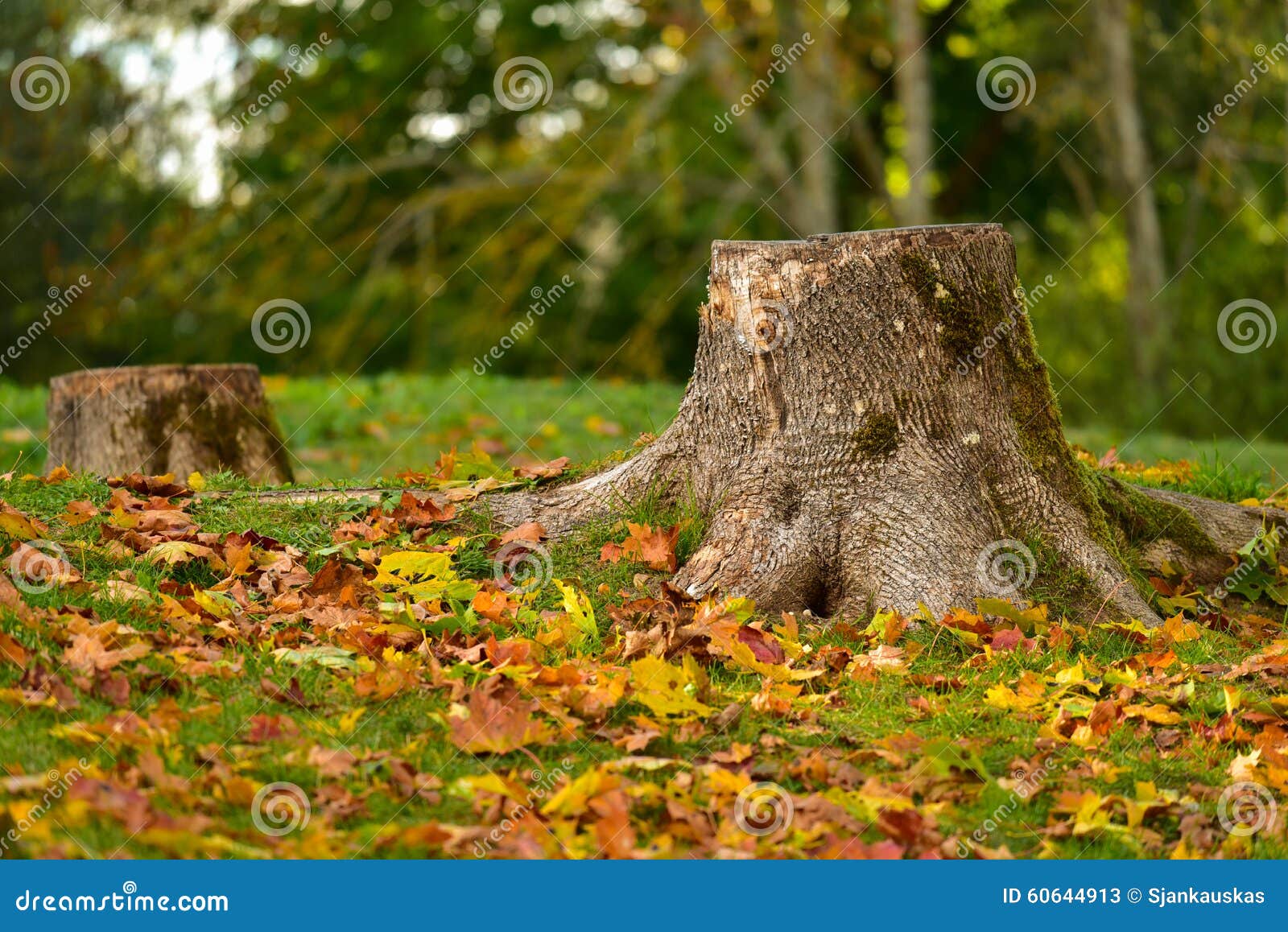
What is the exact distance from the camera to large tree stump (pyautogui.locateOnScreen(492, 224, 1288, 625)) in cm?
432

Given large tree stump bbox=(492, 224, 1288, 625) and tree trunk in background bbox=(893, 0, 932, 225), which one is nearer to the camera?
large tree stump bbox=(492, 224, 1288, 625)

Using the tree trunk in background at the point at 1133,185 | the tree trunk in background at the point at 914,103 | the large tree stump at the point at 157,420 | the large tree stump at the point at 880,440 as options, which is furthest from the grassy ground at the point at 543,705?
the tree trunk in background at the point at 1133,185

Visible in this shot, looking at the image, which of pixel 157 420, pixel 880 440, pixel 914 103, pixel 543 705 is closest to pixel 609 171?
pixel 914 103

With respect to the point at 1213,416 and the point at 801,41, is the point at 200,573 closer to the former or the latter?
the point at 1213,416

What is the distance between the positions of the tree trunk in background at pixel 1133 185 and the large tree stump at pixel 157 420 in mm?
11148

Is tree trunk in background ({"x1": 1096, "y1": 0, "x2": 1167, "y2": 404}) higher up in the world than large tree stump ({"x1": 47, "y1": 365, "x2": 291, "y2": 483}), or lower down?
higher up

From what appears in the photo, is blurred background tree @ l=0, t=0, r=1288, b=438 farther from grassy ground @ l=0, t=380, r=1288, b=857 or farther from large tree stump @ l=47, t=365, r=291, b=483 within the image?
grassy ground @ l=0, t=380, r=1288, b=857

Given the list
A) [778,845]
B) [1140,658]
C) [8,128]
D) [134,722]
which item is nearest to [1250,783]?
[1140,658]

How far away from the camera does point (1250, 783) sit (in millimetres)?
3188

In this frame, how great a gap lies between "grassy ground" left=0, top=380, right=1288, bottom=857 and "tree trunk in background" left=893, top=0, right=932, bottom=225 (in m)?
10.3

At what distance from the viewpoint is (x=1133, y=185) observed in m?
14.9

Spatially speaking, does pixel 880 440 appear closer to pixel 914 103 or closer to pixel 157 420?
pixel 157 420

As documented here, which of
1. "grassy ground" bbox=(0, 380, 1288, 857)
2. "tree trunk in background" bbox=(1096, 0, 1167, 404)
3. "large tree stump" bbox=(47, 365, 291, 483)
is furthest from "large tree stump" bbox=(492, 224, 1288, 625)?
"tree trunk in background" bbox=(1096, 0, 1167, 404)

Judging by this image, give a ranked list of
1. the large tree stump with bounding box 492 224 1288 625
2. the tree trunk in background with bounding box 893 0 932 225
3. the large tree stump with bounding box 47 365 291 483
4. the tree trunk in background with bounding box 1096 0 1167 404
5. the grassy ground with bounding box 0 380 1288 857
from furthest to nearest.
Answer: the tree trunk in background with bounding box 1096 0 1167 404
the tree trunk in background with bounding box 893 0 932 225
the large tree stump with bounding box 47 365 291 483
the large tree stump with bounding box 492 224 1288 625
the grassy ground with bounding box 0 380 1288 857
